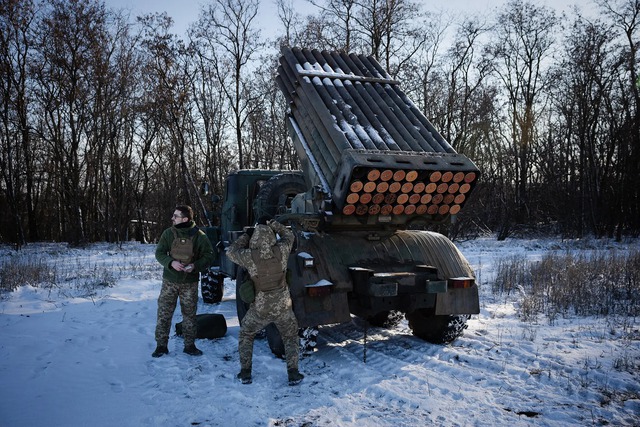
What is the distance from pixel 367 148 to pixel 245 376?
2.91 metres

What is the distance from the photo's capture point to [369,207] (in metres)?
5.30

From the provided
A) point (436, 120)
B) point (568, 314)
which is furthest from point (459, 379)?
point (436, 120)

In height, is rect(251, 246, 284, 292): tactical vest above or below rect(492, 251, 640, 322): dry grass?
above

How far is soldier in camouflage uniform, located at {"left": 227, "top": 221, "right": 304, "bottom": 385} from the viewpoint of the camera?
4.55 meters

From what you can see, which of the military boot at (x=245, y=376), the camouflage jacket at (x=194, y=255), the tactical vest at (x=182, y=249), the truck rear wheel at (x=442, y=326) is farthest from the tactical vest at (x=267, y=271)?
the truck rear wheel at (x=442, y=326)

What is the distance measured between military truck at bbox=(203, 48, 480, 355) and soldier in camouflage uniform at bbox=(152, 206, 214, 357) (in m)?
0.65

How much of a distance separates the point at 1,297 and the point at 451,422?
847 cm

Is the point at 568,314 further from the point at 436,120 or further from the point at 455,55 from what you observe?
the point at 455,55

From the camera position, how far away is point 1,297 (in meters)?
8.28

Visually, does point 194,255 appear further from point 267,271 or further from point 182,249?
point 267,271

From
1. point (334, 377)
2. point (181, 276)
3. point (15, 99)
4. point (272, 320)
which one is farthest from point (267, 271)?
point (15, 99)

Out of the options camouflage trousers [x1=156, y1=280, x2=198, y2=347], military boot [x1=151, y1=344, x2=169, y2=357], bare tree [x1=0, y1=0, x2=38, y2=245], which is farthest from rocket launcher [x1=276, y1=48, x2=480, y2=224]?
bare tree [x1=0, y1=0, x2=38, y2=245]

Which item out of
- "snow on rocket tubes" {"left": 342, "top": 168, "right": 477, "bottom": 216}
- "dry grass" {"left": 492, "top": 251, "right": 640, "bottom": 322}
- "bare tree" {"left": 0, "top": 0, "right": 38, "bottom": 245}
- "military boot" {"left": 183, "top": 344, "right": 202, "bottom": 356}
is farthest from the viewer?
"bare tree" {"left": 0, "top": 0, "right": 38, "bottom": 245}

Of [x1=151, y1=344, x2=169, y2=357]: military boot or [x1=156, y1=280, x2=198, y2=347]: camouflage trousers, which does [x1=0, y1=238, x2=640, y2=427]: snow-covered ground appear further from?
[x1=156, y1=280, x2=198, y2=347]: camouflage trousers
